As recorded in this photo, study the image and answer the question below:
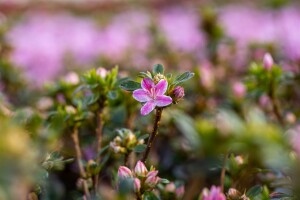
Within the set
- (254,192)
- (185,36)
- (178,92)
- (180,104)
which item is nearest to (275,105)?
(180,104)

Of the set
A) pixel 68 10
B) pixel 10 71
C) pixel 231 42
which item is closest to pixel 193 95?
pixel 231 42

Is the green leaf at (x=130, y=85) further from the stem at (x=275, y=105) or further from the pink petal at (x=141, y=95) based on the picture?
the stem at (x=275, y=105)

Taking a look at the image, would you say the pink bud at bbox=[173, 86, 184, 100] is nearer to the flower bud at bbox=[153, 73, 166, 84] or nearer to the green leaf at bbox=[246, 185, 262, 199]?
the flower bud at bbox=[153, 73, 166, 84]

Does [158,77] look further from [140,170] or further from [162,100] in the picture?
[140,170]

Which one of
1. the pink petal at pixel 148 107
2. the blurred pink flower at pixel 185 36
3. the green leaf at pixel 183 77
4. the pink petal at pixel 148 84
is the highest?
the green leaf at pixel 183 77

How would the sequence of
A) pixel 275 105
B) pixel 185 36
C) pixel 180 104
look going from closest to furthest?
pixel 275 105, pixel 180 104, pixel 185 36

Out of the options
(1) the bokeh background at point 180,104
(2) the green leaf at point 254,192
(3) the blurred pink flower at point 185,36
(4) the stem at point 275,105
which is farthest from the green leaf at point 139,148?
(3) the blurred pink flower at point 185,36

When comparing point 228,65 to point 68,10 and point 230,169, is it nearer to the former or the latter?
point 230,169
